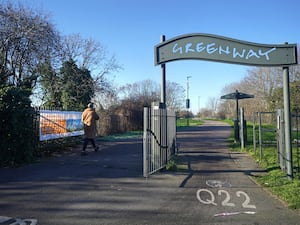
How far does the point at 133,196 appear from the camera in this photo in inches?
236

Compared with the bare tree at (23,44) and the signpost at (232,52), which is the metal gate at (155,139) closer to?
the signpost at (232,52)

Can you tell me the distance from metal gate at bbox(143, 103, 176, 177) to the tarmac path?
1.10 feet

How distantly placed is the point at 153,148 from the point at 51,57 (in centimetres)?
1621

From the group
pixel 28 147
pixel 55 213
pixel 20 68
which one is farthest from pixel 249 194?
pixel 20 68

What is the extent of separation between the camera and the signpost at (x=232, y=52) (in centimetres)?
765

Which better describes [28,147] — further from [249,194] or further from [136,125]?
[136,125]

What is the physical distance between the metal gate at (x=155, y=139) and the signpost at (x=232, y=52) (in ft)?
5.09

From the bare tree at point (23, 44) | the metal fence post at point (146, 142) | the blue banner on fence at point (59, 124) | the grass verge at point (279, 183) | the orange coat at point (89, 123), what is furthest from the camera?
the bare tree at point (23, 44)

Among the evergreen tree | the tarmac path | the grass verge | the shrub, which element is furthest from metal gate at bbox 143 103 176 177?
the evergreen tree

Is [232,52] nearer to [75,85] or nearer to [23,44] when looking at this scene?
[23,44]

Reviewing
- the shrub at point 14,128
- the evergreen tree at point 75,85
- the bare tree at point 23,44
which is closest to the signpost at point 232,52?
the shrub at point 14,128

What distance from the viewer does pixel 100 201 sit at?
561 centimetres

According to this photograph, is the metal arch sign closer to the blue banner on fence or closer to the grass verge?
the grass verge

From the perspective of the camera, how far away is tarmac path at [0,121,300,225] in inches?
188
